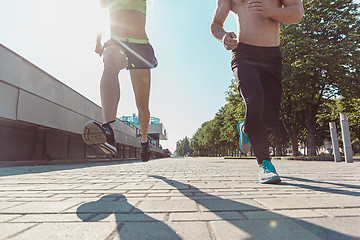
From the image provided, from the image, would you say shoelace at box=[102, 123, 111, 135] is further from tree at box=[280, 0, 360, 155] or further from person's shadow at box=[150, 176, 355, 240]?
tree at box=[280, 0, 360, 155]

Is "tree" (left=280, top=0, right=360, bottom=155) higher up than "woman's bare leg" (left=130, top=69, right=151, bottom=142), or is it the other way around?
"tree" (left=280, top=0, right=360, bottom=155)

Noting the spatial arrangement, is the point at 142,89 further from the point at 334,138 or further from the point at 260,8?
the point at 334,138

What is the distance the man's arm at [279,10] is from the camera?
2697mm

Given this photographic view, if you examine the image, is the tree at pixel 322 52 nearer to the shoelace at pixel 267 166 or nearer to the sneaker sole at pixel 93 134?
the shoelace at pixel 267 166

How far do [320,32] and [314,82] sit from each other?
12.5 ft

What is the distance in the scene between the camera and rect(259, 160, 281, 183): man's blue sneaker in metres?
2.44

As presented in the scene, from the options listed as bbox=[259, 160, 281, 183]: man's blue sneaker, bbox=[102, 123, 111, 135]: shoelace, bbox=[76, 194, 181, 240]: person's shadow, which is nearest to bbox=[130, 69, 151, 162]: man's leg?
bbox=[102, 123, 111, 135]: shoelace

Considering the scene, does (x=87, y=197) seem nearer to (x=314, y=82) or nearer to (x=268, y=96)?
(x=268, y=96)

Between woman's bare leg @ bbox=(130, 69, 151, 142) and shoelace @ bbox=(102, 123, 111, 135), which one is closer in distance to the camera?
shoelace @ bbox=(102, 123, 111, 135)

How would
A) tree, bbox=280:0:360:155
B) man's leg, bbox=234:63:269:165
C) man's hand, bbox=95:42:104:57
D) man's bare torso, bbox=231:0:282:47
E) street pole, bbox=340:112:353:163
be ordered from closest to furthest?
man's leg, bbox=234:63:269:165, man's bare torso, bbox=231:0:282:47, man's hand, bbox=95:42:104:57, street pole, bbox=340:112:353:163, tree, bbox=280:0:360:155

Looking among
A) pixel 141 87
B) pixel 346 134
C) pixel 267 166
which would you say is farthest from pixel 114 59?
pixel 346 134

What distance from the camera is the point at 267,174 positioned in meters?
2.49

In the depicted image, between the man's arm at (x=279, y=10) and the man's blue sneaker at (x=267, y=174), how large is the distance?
65.7 inches

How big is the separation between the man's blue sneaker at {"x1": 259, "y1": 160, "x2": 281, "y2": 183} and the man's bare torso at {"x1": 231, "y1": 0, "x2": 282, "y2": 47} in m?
1.43
